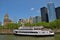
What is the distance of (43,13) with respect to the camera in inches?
7564

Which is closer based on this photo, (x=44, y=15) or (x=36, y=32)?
(x=36, y=32)

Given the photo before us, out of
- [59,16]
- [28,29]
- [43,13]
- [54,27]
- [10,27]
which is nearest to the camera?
[28,29]

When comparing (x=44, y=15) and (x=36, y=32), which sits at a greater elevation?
(x=44, y=15)

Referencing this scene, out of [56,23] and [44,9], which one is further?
[44,9]

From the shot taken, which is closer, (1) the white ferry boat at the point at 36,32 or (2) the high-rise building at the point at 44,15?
(1) the white ferry boat at the point at 36,32

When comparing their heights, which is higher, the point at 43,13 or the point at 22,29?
the point at 43,13

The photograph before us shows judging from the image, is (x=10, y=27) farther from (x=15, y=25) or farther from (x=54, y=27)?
(x=54, y=27)

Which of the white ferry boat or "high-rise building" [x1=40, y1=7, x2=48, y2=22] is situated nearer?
the white ferry boat

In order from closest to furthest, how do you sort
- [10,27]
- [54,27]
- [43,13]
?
[54,27], [10,27], [43,13]

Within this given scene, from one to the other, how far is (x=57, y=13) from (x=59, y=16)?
7.39 m

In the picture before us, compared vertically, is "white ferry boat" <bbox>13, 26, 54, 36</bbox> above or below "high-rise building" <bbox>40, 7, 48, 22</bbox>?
below

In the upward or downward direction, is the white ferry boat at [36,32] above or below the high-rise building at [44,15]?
below

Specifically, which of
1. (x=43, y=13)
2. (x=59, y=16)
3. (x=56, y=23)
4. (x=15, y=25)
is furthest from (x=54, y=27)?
(x=43, y=13)

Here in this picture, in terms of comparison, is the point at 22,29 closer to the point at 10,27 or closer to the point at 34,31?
the point at 34,31
